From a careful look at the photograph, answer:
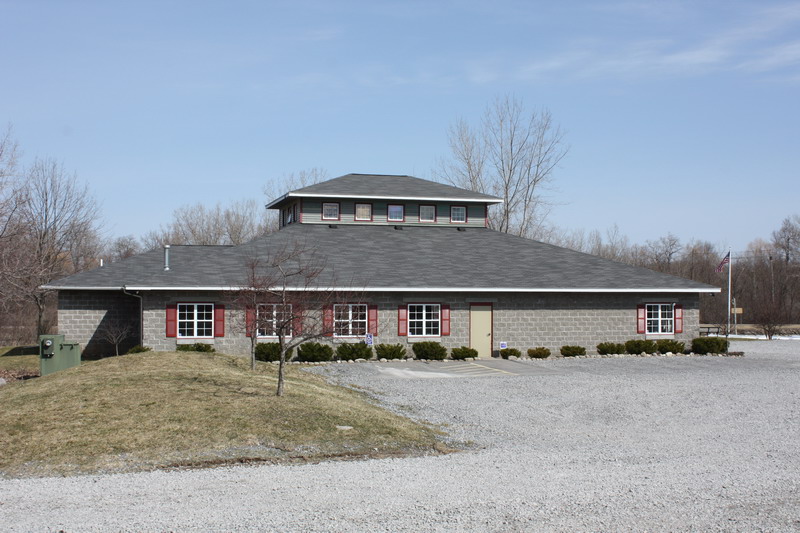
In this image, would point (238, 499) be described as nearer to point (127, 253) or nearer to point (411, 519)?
point (411, 519)

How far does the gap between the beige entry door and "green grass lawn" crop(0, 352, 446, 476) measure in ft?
40.9

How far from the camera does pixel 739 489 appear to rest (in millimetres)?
10422

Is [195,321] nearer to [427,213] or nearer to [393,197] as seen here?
[393,197]

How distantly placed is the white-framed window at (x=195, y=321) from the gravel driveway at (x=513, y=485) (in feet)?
39.5

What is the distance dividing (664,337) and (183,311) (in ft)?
62.2

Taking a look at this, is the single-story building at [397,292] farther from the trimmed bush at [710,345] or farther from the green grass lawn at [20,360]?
the green grass lawn at [20,360]

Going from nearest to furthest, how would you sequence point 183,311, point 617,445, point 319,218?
point 617,445
point 183,311
point 319,218

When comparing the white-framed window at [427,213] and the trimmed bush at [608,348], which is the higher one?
the white-framed window at [427,213]

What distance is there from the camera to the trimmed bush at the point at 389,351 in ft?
93.8

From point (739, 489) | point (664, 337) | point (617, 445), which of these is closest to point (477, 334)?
point (664, 337)

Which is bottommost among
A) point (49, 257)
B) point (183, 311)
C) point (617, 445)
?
point (617, 445)

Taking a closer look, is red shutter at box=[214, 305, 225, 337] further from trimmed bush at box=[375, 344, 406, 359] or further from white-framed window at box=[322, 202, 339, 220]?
white-framed window at box=[322, 202, 339, 220]

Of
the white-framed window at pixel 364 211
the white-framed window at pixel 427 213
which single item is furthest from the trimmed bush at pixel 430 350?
the white-framed window at pixel 427 213

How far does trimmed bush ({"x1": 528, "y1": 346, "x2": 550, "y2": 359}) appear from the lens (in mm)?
29766
